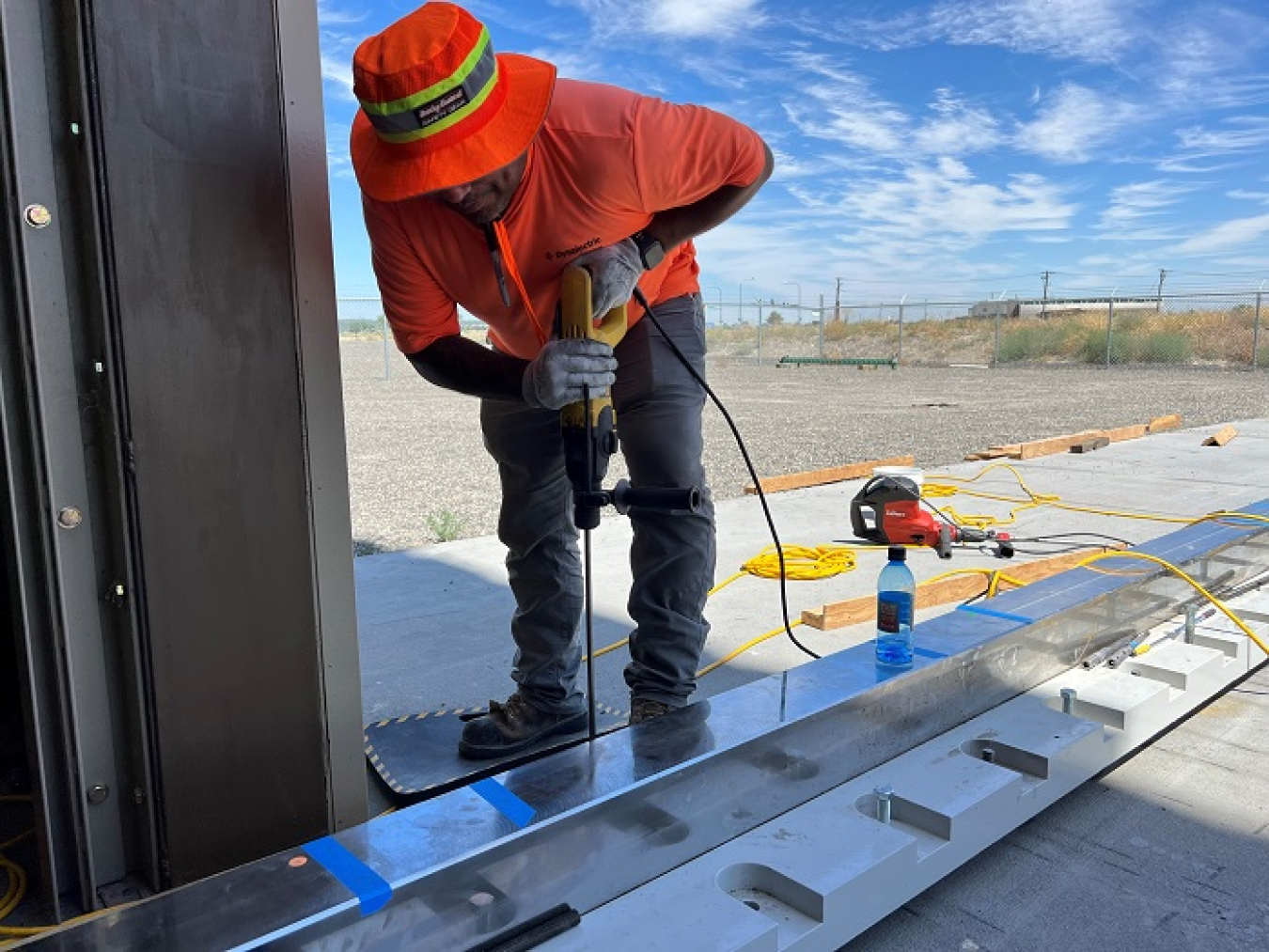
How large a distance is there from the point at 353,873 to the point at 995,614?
162 centimetres

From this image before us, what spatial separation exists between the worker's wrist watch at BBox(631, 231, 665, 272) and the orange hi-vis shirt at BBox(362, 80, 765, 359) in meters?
0.03

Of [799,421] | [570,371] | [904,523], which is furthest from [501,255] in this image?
[799,421]

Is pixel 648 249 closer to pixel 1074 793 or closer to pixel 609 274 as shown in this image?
pixel 609 274

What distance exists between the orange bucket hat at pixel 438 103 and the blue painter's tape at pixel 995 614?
1522mm

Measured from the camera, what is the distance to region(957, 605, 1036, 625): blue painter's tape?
7.29 ft

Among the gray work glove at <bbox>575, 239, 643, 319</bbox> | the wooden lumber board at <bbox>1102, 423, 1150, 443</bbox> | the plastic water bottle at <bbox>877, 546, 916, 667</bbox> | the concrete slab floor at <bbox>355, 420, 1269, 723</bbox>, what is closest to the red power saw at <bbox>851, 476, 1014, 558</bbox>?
the concrete slab floor at <bbox>355, 420, 1269, 723</bbox>

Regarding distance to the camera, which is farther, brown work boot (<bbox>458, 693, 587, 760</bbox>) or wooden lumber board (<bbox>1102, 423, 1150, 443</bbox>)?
wooden lumber board (<bbox>1102, 423, 1150, 443</bbox>)

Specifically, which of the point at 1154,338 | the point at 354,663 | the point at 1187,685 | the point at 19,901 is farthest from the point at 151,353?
the point at 1154,338

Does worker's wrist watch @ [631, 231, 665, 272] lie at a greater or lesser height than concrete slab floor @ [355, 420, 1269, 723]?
greater

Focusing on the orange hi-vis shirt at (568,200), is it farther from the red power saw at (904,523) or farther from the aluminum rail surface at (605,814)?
the red power saw at (904,523)

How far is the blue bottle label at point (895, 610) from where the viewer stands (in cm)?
206

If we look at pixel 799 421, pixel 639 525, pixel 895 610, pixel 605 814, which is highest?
pixel 639 525

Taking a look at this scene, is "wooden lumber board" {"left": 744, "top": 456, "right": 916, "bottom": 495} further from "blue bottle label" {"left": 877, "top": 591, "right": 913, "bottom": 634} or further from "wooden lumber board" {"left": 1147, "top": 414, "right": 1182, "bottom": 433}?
Answer: "wooden lumber board" {"left": 1147, "top": 414, "right": 1182, "bottom": 433}

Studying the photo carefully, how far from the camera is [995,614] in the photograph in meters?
2.29
